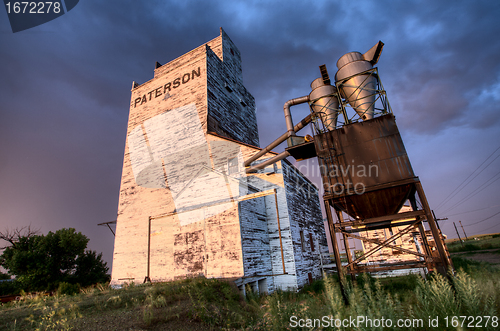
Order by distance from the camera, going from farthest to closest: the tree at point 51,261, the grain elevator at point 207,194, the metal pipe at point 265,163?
the tree at point 51,261, the metal pipe at point 265,163, the grain elevator at point 207,194

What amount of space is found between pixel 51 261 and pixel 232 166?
21540 millimetres

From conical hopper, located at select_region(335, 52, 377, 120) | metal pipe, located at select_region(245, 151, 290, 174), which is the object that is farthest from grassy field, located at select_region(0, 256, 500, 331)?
metal pipe, located at select_region(245, 151, 290, 174)

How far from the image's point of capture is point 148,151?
19062 millimetres

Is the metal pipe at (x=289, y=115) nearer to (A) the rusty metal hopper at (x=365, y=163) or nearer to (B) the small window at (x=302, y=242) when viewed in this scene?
(A) the rusty metal hopper at (x=365, y=163)

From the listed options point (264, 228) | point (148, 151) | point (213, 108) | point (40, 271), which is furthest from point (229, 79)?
point (40, 271)

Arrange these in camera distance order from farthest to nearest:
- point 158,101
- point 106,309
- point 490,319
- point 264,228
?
point 158,101, point 264,228, point 106,309, point 490,319

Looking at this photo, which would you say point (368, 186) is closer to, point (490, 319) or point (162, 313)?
point (490, 319)

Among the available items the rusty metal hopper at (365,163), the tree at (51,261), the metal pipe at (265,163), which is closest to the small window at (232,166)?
the metal pipe at (265,163)

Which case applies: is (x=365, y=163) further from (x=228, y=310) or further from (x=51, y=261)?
(x=51, y=261)

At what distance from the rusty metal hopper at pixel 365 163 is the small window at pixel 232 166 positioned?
7.96 metres

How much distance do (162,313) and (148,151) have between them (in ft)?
49.2

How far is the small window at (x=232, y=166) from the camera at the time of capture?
15812mm

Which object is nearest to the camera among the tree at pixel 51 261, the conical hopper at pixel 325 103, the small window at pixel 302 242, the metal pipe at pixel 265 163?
the conical hopper at pixel 325 103

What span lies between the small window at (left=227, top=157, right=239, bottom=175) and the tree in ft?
68.5
